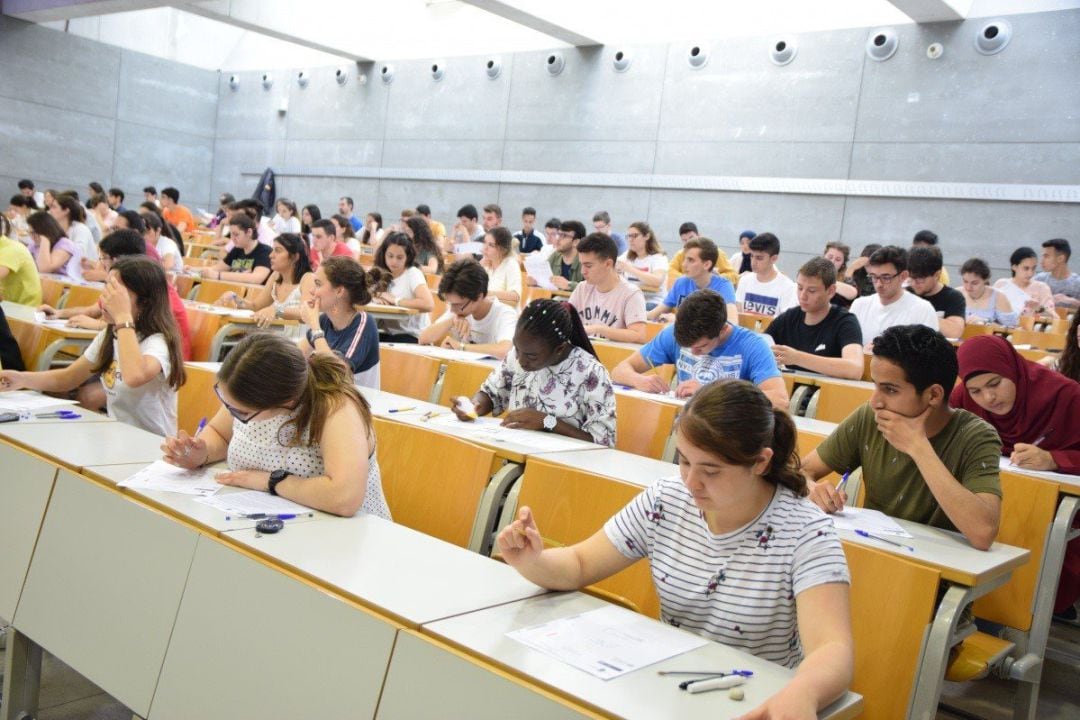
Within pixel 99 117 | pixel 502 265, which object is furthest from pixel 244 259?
pixel 99 117

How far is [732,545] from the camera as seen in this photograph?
1650 millimetres

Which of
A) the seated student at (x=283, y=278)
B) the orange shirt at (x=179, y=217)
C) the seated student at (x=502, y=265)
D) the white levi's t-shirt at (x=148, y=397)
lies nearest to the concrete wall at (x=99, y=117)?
the orange shirt at (x=179, y=217)

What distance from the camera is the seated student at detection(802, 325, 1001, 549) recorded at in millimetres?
2156

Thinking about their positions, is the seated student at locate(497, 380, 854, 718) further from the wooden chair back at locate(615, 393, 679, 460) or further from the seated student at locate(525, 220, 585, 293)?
the seated student at locate(525, 220, 585, 293)

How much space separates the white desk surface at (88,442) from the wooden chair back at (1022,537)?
229 cm

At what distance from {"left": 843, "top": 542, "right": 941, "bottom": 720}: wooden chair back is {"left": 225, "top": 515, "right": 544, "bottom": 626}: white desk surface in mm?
779

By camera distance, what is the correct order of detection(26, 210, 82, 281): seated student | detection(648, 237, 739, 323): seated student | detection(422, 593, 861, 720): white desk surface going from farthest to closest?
detection(26, 210, 82, 281): seated student, detection(648, 237, 739, 323): seated student, detection(422, 593, 861, 720): white desk surface

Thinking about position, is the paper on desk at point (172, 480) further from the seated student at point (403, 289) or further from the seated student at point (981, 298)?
the seated student at point (981, 298)

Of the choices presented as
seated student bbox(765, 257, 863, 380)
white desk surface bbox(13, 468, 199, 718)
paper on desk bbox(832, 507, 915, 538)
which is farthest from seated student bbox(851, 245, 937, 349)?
white desk surface bbox(13, 468, 199, 718)

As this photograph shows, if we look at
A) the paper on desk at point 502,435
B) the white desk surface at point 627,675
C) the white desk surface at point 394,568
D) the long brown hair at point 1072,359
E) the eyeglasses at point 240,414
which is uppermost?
the long brown hair at point 1072,359

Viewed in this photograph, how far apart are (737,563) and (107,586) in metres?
1.28

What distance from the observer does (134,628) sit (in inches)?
70.2

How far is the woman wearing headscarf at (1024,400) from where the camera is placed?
280 centimetres

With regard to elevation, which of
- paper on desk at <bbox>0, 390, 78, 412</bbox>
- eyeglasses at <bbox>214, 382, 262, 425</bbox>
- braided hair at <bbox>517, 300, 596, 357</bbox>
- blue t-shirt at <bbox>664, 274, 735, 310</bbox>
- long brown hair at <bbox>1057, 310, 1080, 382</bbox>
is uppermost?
blue t-shirt at <bbox>664, 274, 735, 310</bbox>
